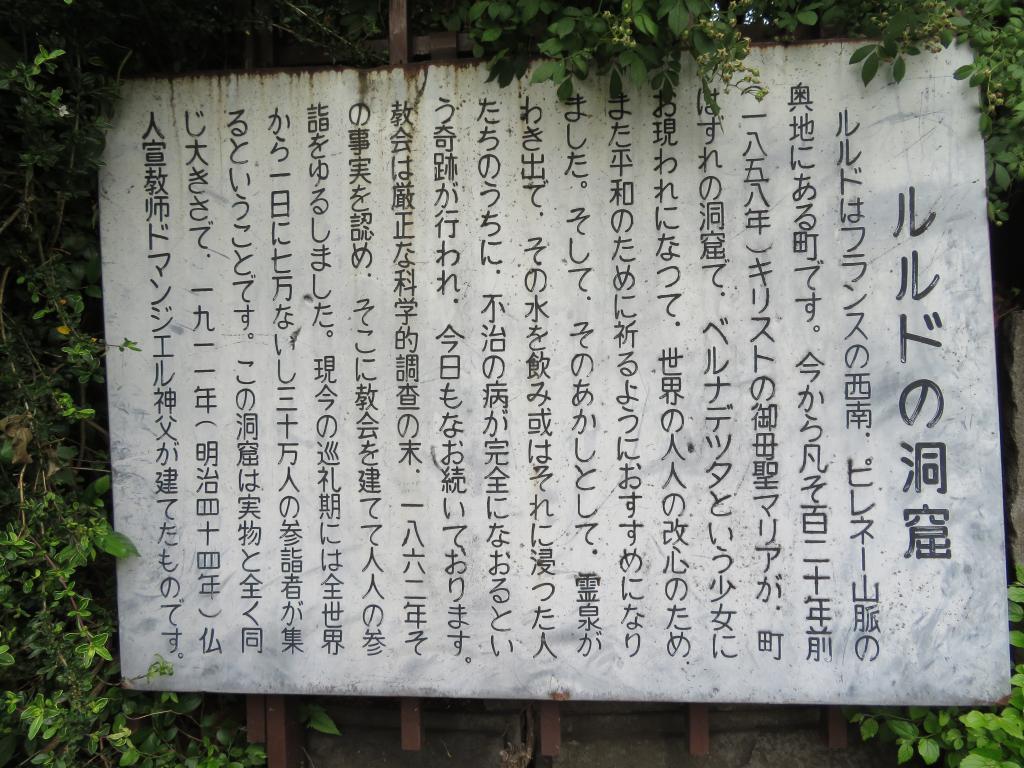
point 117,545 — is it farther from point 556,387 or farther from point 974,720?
point 974,720

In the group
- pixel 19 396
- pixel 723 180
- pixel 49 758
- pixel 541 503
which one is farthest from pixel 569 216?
pixel 49 758

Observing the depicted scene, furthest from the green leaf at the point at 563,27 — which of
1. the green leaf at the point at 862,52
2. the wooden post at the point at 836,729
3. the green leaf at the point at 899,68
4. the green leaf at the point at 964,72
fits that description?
the wooden post at the point at 836,729

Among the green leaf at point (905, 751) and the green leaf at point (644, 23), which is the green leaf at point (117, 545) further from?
the green leaf at point (905, 751)

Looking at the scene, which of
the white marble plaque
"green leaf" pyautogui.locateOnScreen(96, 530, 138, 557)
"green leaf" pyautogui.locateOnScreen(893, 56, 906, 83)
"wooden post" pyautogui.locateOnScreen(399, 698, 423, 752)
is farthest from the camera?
"wooden post" pyautogui.locateOnScreen(399, 698, 423, 752)

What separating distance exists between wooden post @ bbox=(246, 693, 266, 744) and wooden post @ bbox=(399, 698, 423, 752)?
0.61 metres

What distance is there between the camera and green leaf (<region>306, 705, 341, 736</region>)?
3.18 m

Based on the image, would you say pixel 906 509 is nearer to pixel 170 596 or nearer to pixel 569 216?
pixel 569 216

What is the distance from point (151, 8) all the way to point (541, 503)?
251cm

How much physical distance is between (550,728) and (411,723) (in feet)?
1.90

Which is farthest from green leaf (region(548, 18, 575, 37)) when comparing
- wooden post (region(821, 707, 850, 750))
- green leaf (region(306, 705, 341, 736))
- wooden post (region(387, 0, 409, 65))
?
green leaf (region(306, 705, 341, 736))

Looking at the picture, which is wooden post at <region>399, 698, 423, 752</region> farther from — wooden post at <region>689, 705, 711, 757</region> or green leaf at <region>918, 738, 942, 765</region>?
green leaf at <region>918, 738, 942, 765</region>

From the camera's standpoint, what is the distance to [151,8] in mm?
2926

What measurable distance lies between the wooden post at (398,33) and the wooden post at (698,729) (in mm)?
2881

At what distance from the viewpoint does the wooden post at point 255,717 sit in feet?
10.3
